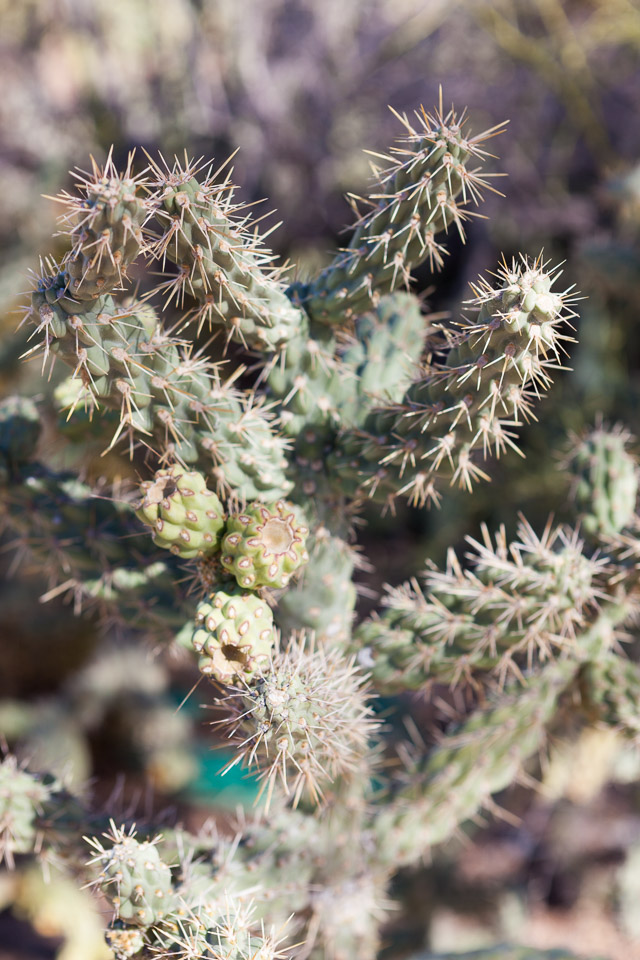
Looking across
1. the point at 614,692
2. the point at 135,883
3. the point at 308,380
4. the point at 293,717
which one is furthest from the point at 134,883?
the point at 614,692

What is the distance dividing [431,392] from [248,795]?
2702 millimetres

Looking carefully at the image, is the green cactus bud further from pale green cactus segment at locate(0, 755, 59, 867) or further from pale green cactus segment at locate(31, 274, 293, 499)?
pale green cactus segment at locate(31, 274, 293, 499)

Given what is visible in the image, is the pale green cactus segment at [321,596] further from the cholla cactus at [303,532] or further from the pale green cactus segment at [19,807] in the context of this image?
the pale green cactus segment at [19,807]

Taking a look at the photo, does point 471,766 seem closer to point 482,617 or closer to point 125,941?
point 482,617

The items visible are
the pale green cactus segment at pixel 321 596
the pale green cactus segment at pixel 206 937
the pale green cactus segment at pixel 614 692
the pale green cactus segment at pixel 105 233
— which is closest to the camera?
the pale green cactus segment at pixel 105 233

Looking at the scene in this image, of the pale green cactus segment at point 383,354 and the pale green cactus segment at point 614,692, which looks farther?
the pale green cactus segment at point 614,692

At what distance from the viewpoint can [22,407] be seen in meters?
1.86

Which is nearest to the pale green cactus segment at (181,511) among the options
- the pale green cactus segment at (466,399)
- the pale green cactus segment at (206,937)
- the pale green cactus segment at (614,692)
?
the pale green cactus segment at (466,399)

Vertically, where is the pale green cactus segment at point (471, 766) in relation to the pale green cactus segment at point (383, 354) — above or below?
below

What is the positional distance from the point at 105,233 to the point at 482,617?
44.7 inches

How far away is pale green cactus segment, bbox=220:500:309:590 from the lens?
1.31 metres

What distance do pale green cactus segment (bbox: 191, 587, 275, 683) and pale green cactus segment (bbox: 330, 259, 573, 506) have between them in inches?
15.6

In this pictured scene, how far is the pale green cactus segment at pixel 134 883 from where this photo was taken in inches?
52.3

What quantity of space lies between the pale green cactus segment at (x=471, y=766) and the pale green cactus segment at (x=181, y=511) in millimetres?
965
